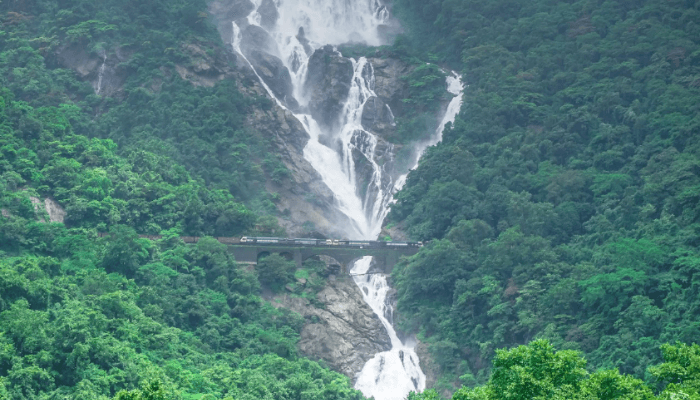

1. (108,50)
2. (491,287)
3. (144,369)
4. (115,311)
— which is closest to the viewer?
(144,369)

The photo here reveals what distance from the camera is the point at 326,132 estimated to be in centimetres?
10444

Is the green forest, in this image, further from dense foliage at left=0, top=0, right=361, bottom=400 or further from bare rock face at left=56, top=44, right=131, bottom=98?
bare rock face at left=56, top=44, right=131, bottom=98

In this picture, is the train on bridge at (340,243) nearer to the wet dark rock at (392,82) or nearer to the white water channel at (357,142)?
the white water channel at (357,142)

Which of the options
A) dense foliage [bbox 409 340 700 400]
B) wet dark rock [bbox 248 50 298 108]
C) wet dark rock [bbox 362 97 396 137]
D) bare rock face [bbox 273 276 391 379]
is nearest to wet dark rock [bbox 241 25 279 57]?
wet dark rock [bbox 248 50 298 108]

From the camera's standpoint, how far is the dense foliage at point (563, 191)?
68000 millimetres

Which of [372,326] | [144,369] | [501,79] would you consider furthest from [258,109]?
[144,369]

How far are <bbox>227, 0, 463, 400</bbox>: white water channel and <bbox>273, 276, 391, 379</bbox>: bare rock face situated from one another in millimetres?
864

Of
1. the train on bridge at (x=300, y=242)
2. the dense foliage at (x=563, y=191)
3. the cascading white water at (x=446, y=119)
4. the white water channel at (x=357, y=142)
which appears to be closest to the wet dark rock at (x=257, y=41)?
the white water channel at (x=357, y=142)

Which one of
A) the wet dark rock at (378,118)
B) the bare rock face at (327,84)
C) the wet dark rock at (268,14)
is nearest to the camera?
the wet dark rock at (378,118)

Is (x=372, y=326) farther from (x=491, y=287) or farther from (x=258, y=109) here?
(x=258, y=109)

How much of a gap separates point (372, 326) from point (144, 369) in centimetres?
2321

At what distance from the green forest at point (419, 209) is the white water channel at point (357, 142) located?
243cm

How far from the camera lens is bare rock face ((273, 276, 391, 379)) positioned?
251 ft

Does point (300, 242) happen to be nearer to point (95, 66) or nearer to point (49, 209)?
point (49, 209)
